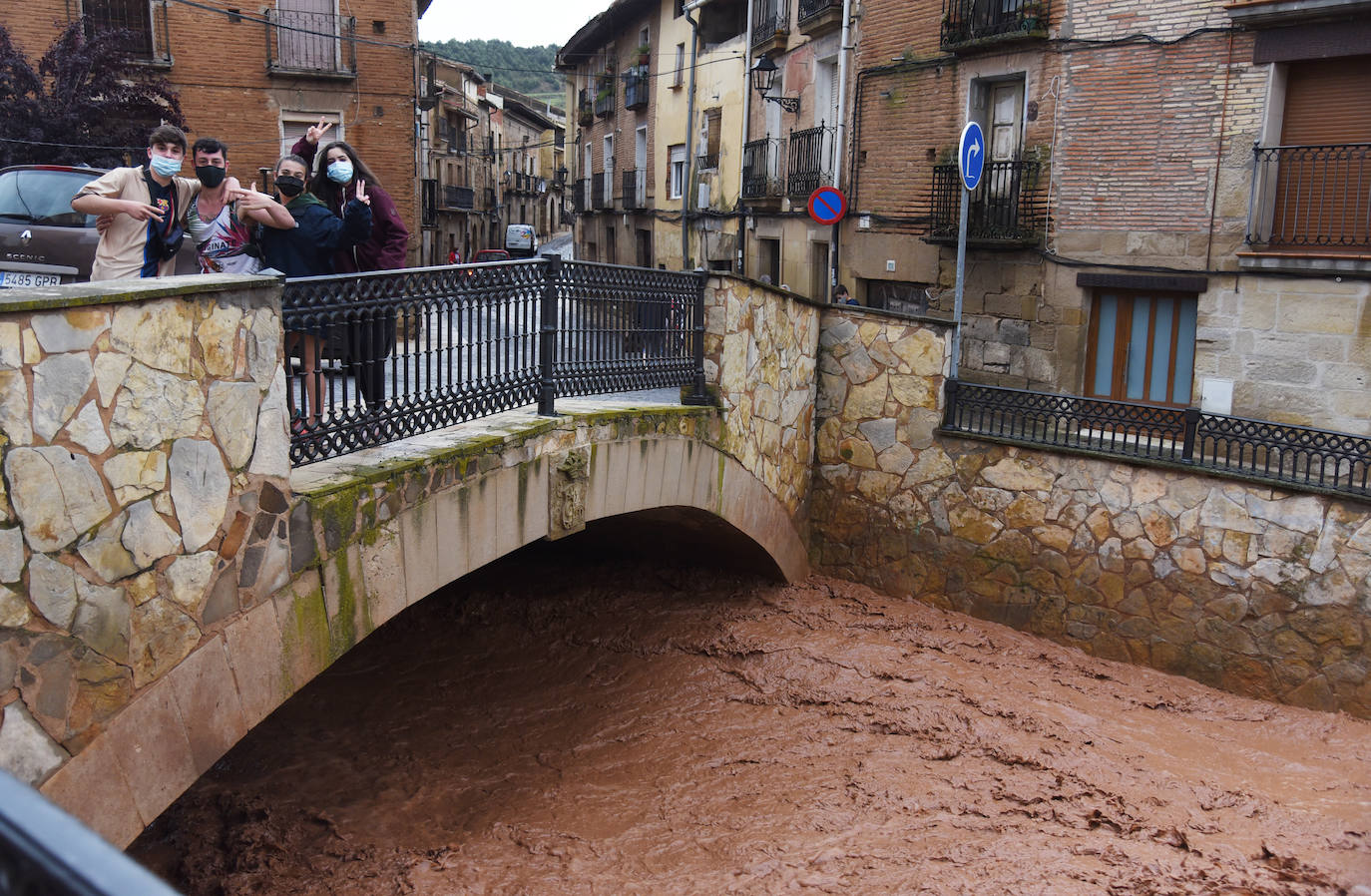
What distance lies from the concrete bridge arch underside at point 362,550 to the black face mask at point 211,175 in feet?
4.61

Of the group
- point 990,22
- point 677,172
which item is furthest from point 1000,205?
point 677,172

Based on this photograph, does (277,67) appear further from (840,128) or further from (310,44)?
(840,128)

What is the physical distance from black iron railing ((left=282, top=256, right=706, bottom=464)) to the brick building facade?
35.7ft

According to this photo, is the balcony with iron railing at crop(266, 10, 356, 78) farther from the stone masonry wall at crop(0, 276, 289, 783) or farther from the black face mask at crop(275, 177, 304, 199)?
the stone masonry wall at crop(0, 276, 289, 783)

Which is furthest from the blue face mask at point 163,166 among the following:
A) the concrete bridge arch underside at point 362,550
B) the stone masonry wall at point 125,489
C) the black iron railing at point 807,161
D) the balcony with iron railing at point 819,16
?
the balcony with iron railing at point 819,16

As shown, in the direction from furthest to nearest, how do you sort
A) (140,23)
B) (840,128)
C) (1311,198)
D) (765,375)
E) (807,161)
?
(140,23), (807,161), (840,128), (1311,198), (765,375)

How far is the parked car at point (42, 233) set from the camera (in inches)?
282

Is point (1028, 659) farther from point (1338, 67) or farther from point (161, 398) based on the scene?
point (161, 398)

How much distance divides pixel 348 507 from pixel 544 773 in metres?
3.03

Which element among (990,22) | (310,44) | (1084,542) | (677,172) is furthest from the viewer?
(677,172)

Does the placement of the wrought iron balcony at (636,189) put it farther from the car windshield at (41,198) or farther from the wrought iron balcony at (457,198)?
the car windshield at (41,198)

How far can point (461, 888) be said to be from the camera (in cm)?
565

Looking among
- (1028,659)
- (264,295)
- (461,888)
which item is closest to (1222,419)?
(1028,659)

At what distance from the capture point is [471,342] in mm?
5637
